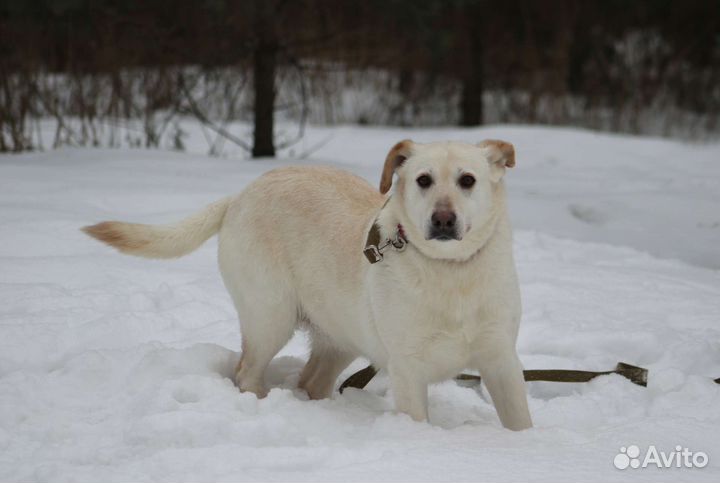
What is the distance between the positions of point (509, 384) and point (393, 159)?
34.7 inches

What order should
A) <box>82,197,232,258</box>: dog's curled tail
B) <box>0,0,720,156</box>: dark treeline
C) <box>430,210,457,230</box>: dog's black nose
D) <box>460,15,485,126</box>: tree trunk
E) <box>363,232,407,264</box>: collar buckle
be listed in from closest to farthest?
<box>430,210,457,230</box>: dog's black nose → <box>363,232,407,264</box>: collar buckle → <box>82,197,232,258</box>: dog's curled tail → <box>0,0,720,156</box>: dark treeline → <box>460,15,485,126</box>: tree trunk

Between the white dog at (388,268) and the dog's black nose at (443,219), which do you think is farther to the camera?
the white dog at (388,268)

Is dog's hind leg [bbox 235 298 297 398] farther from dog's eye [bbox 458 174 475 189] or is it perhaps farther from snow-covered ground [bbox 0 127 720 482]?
dog's eye [bbox 458 174 475 189]

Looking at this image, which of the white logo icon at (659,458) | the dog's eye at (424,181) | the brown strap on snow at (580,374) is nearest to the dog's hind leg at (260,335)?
the brown strap on snow at (580,374)

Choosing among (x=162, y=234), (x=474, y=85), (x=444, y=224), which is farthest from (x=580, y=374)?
(x=474, y=85)

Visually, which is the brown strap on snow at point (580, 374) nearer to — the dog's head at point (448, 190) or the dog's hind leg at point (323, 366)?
the dog's hind leg at point (323, 366)

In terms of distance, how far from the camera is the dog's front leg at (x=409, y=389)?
9.78ft

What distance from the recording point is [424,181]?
2967 mm

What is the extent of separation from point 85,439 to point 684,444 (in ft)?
6.12

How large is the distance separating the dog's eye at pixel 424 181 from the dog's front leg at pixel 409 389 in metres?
0.61

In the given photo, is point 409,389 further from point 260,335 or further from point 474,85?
point 474,85

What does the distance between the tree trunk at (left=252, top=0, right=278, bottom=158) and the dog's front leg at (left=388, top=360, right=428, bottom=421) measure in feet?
18.2

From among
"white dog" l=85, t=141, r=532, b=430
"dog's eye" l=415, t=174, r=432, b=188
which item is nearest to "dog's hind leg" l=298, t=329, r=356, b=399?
"white dog" l=85, t=141, r=532, b=430

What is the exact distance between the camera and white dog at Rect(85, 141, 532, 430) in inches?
115
